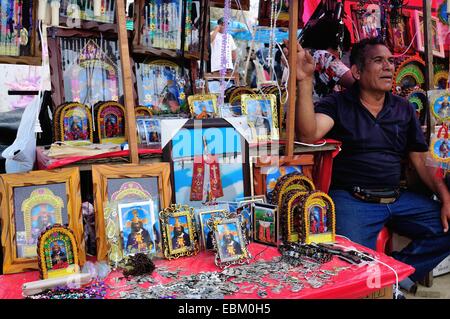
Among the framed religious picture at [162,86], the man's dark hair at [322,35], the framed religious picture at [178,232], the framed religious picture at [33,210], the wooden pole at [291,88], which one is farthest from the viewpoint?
the man's dark hair at [322,35]

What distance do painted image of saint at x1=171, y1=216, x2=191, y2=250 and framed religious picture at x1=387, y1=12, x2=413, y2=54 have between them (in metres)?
2.56

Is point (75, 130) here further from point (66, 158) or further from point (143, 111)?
point (66, 158)

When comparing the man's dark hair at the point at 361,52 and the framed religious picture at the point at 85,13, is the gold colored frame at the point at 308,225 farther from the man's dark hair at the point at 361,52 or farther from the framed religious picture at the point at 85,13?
the framed religious picture at the point at 85,13

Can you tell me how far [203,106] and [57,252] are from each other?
1.15 metres

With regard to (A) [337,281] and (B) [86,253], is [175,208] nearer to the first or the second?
(B) [86,253]

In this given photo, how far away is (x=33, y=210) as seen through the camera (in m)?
1.74

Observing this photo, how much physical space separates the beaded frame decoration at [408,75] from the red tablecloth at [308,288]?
1.75m

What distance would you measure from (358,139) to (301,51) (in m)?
0.66

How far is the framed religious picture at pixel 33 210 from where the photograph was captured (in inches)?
66.7

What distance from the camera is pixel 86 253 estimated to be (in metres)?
1.91

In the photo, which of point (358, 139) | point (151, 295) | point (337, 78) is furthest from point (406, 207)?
point (151, 295)

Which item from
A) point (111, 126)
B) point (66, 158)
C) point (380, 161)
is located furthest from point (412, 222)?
point (66, 158)

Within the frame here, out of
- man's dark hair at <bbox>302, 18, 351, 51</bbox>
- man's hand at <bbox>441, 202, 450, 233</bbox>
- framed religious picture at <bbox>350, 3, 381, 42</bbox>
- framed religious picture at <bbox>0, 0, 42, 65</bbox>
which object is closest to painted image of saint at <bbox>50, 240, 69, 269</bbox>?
framed religious picture at <bbox>0, 0, 42, 65</bbox>

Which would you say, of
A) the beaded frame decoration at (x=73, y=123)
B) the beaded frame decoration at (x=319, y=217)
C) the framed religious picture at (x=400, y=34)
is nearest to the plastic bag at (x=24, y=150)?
the beaded frame decoration at (x=73, y=123)
